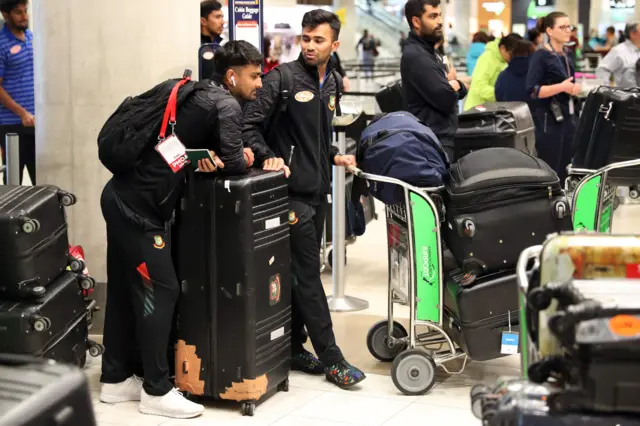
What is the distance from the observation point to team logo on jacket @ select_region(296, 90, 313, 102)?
5215 mm

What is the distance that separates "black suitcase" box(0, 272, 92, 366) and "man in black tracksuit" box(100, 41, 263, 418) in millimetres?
238

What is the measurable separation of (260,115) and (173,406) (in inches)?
56.2

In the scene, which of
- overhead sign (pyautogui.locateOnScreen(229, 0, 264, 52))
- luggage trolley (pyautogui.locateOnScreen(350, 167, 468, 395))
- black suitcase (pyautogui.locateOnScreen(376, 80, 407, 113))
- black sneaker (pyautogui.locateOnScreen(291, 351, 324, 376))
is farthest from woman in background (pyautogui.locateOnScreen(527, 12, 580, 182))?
black sneaker (pyautogui.locateOnScreen(291, 351, 324, 376))

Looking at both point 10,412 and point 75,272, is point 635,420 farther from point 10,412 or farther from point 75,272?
point 75,272

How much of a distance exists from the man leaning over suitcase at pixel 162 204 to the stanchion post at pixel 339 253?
1.99 metres

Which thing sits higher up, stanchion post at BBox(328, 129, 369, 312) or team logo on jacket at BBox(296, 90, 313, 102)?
team logo on jacket at BBox(296, 90, 313, 102)

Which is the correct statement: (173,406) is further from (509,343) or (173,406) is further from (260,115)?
(509,343)

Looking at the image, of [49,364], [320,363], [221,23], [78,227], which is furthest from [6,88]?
[49,364]

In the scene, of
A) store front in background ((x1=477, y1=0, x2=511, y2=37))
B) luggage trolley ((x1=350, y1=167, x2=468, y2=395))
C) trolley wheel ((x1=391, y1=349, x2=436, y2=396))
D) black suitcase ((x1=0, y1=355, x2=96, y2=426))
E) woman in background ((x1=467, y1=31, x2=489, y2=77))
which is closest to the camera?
black suitcase ((x1=0, y1=355, x2=96, y2=426))

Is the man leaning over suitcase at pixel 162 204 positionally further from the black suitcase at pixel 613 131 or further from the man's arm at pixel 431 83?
the black suitcase at pixel 613 131

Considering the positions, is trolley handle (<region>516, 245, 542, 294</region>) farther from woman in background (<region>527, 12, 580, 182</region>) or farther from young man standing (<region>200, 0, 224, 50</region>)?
woman in background (<region>527, 12, 580, 182</region>)

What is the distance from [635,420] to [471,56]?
12204 mm

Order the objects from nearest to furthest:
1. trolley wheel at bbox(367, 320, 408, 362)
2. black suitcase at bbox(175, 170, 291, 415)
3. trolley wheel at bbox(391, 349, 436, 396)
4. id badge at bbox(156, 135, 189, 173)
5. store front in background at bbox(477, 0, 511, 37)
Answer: id badge at bbox(156, 135, 189, 173)
black suitcase at bbox(175, 170, 291, 415)
trolley wheel at bbox(391, 349, 436, 396)
trolley wheel at bbox(367, 320, 408, 362)
store front in background at bbox(477, 0, 511, 37)

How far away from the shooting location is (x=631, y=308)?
238 centimetres
